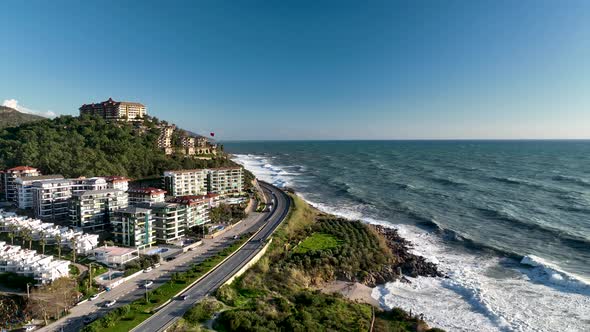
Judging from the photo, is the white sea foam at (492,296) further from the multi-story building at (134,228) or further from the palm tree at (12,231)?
the palm tree at (12,231)

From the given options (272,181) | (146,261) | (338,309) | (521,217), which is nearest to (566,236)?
(521,217)

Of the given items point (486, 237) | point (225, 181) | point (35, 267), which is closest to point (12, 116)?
point (225, 181)

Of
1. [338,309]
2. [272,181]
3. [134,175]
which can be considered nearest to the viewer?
[338,309]

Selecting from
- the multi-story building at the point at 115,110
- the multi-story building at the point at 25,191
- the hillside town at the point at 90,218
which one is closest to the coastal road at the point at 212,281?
the hillside town at the point at 90,218

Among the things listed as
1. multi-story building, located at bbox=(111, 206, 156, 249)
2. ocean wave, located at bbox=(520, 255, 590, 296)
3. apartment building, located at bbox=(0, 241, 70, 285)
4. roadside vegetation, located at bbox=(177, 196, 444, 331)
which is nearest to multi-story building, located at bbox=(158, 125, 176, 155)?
multi-story building, located at bbox=(111, 206, 156, 249)

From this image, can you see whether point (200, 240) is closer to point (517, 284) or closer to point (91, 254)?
point (91, 254)
